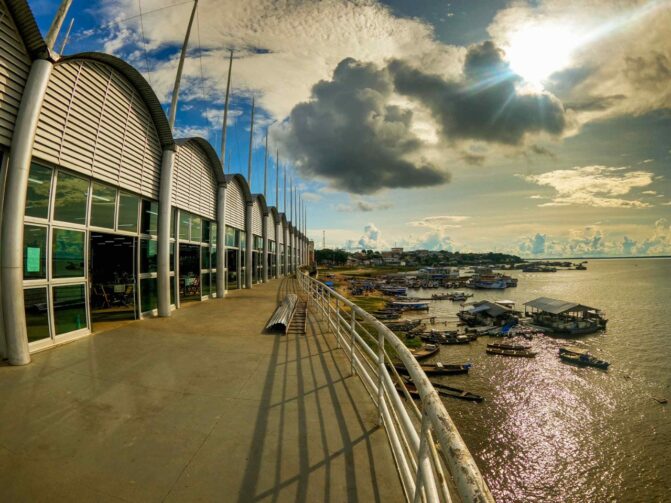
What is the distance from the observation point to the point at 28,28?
573 cm

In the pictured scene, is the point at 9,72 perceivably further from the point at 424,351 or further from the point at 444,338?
the point at 444,338

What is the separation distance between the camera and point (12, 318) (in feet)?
17.9

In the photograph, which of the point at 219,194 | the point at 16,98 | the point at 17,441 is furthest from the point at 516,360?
the point at 16,98

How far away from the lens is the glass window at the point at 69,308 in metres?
6.75

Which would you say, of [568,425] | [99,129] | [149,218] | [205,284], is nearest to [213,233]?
[205,284]

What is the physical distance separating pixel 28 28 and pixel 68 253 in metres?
4.51

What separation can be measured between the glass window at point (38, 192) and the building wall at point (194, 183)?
4.99 metres

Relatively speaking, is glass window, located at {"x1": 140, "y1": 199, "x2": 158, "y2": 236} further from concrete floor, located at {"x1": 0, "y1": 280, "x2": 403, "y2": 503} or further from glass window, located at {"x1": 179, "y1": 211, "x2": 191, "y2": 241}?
concrete floor, located at {"x1": 0, "y1": 280, "x2": 403, "y2": 503}

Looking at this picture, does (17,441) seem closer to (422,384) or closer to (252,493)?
(252,493)

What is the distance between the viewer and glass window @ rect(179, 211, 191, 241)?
39.9ft

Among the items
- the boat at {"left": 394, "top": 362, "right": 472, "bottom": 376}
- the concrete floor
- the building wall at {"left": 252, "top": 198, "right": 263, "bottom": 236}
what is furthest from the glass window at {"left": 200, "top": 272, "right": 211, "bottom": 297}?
the boat at {"left": 394, "top": 362, "right": 472, "bottom": 376}

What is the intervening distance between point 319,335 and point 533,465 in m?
10.9

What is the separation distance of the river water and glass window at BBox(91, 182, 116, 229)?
1464cm

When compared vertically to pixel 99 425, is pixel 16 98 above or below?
above
